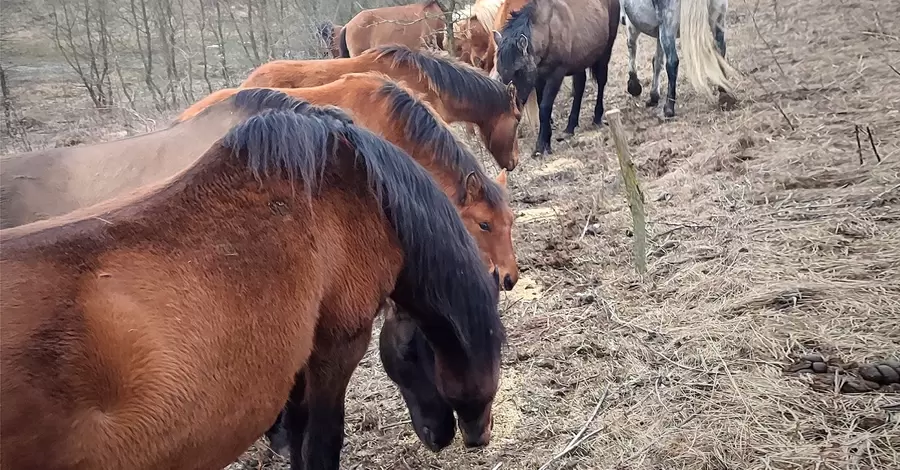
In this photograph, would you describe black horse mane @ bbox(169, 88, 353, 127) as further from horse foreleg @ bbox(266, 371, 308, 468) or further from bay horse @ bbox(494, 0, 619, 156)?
bay horse @ bbox(494, 0, 619, 156)

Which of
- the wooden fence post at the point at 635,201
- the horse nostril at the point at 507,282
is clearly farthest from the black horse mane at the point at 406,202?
the wooden fence post at the point at 635,201

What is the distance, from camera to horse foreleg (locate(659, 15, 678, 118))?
8602mm

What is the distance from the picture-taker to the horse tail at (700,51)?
27.2ft

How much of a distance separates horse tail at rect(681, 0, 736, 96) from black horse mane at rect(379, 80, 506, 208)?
5.62m

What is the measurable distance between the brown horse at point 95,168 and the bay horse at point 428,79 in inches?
58.2

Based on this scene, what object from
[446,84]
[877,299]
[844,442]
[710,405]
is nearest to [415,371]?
[710,405]

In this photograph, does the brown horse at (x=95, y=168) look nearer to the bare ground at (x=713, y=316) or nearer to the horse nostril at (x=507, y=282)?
the bare ground at (x=713, y=316)

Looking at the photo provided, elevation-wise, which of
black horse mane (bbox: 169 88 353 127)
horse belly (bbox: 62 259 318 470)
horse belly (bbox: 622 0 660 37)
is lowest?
horse belly (bbox: 62 259 318 470)

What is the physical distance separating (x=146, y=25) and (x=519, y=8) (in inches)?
182

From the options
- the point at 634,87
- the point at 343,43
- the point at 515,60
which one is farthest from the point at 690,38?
the point at 343,43

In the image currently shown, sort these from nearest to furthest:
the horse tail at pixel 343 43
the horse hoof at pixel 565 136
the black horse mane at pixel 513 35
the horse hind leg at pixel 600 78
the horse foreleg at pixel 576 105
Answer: the black horse mane at pixel 513 35, the horse hoof at pixel 565 136, the horse foreleg at pixel 576 105, the horse hind leg at pixel 600 78, the horse tail at pixel 343 43

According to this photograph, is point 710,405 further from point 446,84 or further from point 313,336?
point 446,84

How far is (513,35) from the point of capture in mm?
8078

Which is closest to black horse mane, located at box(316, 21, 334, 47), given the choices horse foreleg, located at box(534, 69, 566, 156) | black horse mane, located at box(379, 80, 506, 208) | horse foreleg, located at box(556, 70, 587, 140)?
horse foreleg, located at box(534, 69, 566, 156)
